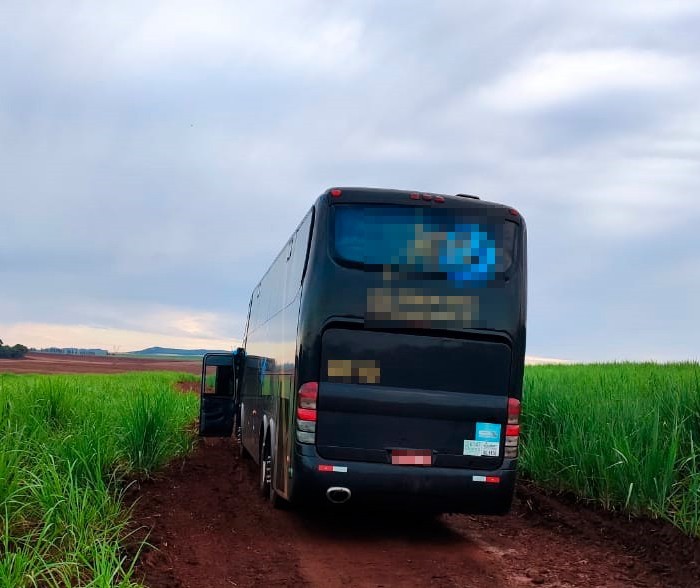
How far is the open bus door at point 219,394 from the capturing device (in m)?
15.8

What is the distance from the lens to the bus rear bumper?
782cm

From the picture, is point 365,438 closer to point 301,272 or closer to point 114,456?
point 301,272

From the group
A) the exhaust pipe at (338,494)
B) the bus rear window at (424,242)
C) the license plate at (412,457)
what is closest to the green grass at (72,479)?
the exhaust pipe at (338,494)

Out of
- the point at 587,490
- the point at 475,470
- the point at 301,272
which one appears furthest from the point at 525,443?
the point at 301,272

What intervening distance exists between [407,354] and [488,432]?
4.04ft

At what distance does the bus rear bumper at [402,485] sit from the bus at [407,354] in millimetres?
14

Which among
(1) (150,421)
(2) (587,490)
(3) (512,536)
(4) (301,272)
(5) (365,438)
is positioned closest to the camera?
(5) (365,438)

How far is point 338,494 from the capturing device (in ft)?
25.8

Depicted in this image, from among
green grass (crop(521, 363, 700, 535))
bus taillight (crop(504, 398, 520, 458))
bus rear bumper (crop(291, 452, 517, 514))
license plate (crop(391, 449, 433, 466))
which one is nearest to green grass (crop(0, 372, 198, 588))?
bus rear bumper (crop(291, 452, 517, 514))

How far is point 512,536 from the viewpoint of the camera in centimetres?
917

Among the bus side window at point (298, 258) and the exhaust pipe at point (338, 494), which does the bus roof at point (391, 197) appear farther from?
the exhaust pipe at point (338, 494)

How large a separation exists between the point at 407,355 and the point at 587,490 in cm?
388

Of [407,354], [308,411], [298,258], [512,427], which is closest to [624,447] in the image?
[512,427]

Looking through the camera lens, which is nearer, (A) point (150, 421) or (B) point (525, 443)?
(A) point (150, 421)
